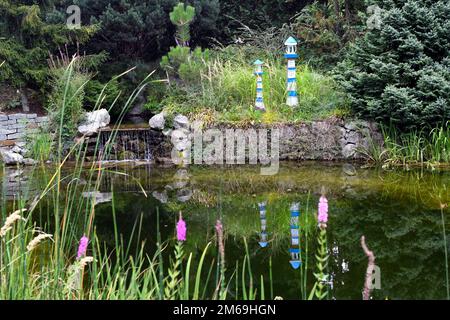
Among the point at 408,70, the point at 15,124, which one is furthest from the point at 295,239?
the point at 15,124

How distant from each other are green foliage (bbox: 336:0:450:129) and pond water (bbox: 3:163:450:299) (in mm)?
776

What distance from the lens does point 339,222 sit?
5.01 m

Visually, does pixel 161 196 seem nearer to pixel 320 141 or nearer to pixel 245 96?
pixel 320 141

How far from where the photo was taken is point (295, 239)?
4512mm

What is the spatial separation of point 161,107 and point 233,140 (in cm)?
188

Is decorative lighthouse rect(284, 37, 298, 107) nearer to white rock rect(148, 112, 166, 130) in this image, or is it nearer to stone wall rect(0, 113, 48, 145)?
white rock rect(148, 112, 166, 130)

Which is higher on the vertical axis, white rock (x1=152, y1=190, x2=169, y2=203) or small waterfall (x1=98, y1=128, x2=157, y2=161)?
small waterfall (x1=98, y1=128, x2=157, y2=161)

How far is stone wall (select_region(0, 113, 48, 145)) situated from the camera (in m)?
9.77

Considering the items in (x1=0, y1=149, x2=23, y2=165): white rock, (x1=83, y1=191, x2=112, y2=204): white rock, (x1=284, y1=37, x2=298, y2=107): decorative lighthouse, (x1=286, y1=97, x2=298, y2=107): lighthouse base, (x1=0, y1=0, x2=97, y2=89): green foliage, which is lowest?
(x1=83, y1=191, x2=112, y2=204): white rock

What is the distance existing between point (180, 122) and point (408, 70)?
11.0 feet

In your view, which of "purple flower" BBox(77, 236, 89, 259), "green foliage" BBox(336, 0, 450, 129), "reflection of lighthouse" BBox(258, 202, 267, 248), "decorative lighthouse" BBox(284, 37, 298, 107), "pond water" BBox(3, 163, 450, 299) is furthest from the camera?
"decorative lighthouse" BBox(284, 37, 298, 107)

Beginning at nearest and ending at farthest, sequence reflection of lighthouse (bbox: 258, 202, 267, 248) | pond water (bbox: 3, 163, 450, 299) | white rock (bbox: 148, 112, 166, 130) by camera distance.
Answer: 1. pond water (bbox: 3, 163, 450, 299)
2. reflection of lighthouse (bbox: 258, 202, 267, 248)
3. white rock (bbox: 148, 112, 166, 130)

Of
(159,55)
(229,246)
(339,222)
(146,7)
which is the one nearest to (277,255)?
(229,246)

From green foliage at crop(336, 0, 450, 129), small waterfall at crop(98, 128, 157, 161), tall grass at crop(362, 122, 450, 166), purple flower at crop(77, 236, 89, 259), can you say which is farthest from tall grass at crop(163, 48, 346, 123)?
purple flower at crop(77, 236, 89, 259)
